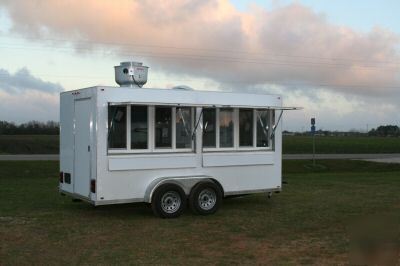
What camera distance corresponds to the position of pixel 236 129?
1137 centimetres

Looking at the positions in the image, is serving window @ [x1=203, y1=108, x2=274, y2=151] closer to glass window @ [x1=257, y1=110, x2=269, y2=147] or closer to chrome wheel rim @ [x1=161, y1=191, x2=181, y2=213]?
glass window @ [x1=257, y1=110, x2=269, y2=147]

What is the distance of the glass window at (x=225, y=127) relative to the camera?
36.7 feet

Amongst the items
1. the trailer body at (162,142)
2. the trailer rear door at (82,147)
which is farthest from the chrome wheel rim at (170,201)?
the trailer rear door at (82,147)

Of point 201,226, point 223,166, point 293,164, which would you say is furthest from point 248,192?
point 293,164

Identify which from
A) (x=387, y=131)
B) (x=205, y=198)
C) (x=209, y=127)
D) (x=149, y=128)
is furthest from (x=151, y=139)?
(x=387, y=131)

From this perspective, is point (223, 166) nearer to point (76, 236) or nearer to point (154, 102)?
point (154, 102)

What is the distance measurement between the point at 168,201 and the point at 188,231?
4.34 ft

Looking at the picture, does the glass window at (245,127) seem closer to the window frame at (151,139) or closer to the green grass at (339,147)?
the window frame at (151,139)

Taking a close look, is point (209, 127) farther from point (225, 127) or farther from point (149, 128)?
point (149, 128)

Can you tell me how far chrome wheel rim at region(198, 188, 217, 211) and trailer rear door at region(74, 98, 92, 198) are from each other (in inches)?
86.6

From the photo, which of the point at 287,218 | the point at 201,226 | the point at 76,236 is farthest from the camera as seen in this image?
the point at 287,218

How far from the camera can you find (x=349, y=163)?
35.1m

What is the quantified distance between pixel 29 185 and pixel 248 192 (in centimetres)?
808

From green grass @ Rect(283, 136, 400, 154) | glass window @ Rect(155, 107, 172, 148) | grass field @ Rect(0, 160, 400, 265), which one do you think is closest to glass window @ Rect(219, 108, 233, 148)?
glass window @ Rect(155, 107, 172, 148)
